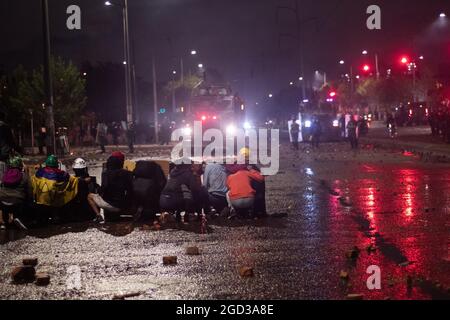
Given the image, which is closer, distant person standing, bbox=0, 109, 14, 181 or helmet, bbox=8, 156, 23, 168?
helmet, bbox=8, 156, 23, 168

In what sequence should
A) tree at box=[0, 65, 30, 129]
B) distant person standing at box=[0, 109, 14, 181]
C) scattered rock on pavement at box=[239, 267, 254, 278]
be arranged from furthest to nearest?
tree at box=[0, 65, 30, 129]
distant person standing at box=[0, 109, 14, 181]
scattered rock on pavement at box=[239, 267, 254, 278]

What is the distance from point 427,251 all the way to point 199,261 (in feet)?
9.55

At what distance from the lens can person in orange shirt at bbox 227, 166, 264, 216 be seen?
1370 centimetres

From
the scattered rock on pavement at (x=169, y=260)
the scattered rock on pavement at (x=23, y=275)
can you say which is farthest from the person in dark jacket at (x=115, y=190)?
the scattered rock on pavement at (x=23, y=275)

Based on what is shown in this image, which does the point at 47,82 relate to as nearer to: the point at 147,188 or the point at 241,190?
the point at 147,188

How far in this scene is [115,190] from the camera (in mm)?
13898

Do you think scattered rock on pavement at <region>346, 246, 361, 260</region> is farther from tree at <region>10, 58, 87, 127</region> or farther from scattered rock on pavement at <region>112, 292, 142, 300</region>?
tree at <region>10, 58, 87, 127</region>

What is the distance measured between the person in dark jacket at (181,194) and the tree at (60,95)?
42462mm

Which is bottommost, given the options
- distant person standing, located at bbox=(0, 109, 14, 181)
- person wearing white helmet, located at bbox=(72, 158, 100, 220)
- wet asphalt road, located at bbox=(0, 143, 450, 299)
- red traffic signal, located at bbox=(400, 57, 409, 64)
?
wet asphalt road, located at bbox=(0, 143, 450, 299)

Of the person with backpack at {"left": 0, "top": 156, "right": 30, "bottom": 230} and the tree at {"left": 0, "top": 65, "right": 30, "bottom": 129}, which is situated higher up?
the tree at {"left": 0, "top": 65, "right": 30, "bottom": 129}

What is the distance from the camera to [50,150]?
2316 cm

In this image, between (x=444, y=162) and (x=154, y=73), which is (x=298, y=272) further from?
(x=154, y=73)

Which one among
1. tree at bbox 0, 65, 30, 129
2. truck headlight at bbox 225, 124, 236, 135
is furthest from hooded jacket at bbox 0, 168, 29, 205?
tree at bbox 0, 65, 30, 129

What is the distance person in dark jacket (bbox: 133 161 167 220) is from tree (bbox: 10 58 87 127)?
138 feet
